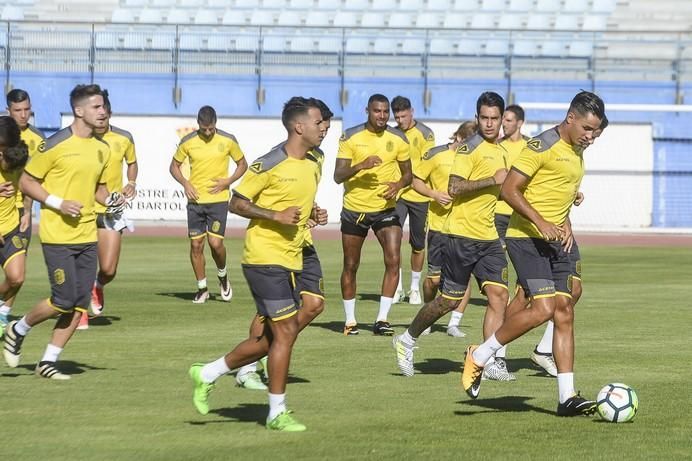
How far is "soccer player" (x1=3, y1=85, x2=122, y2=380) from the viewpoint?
34.6 feet

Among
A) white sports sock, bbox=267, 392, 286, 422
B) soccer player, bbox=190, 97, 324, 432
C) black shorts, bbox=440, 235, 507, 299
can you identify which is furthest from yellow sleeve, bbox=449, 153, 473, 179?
white sports sock, bbox=267, 392, 286, 422

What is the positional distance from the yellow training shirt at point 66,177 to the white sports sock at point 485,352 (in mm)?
3357

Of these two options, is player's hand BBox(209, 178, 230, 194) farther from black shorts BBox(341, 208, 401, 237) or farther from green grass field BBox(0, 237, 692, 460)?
black shorts BBox(341, 208, 401, 237)

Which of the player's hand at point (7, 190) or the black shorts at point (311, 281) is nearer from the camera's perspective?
the black shorts at point (311, 281)

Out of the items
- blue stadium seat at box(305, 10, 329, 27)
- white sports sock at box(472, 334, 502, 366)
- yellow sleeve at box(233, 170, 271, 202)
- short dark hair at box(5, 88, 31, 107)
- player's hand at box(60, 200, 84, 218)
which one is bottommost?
white sports sock at box(472, 334, 502, 366)

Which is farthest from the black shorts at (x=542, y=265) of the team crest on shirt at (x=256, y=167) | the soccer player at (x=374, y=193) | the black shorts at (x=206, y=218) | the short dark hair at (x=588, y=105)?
the black shorts at (x=206, y=218)

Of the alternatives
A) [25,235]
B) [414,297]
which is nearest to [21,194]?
[25,235]

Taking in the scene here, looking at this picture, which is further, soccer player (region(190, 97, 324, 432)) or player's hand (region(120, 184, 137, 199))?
player's hand (region(120, 184, 137, 199))

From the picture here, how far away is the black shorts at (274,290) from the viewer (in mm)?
8734

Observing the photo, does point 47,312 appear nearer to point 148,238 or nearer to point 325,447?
point 325,447

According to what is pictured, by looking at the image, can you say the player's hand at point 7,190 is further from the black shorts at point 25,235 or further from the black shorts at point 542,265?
the black shorts at point 542,265

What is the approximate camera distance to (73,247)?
10656mm

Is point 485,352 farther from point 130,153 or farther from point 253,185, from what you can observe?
point 130,153

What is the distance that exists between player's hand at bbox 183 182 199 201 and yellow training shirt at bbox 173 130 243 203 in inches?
6.0
